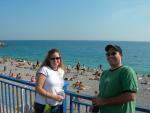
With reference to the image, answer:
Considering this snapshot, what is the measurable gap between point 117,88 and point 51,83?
1.39 meters

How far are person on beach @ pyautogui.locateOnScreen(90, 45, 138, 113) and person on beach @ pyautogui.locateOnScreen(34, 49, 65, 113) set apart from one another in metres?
1.00

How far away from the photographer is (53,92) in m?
4.79

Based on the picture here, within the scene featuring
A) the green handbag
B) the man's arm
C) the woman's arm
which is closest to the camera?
the man's arm

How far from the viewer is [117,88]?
365cm

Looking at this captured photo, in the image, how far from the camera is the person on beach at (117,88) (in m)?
3.50

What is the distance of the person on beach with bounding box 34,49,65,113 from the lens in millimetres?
4707

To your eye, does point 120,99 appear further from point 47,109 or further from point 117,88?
point 47,109

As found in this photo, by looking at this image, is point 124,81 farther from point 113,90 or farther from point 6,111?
point 6,111

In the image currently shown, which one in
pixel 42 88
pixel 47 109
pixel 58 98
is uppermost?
pixel 42 88

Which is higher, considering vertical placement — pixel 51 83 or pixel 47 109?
pixel 51 83

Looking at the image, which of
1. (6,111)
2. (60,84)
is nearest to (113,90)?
→ (60,84)

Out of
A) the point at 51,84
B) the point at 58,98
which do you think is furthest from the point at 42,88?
the point at 58,98

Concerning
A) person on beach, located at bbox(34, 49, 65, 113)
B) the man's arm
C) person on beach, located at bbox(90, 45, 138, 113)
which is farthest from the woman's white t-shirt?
the man's arm

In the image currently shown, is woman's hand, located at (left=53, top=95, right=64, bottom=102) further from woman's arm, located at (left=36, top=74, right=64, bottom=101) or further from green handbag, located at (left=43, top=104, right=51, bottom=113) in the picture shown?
green handbag, located at (left=43, top=104, right=51, bottom=113)
